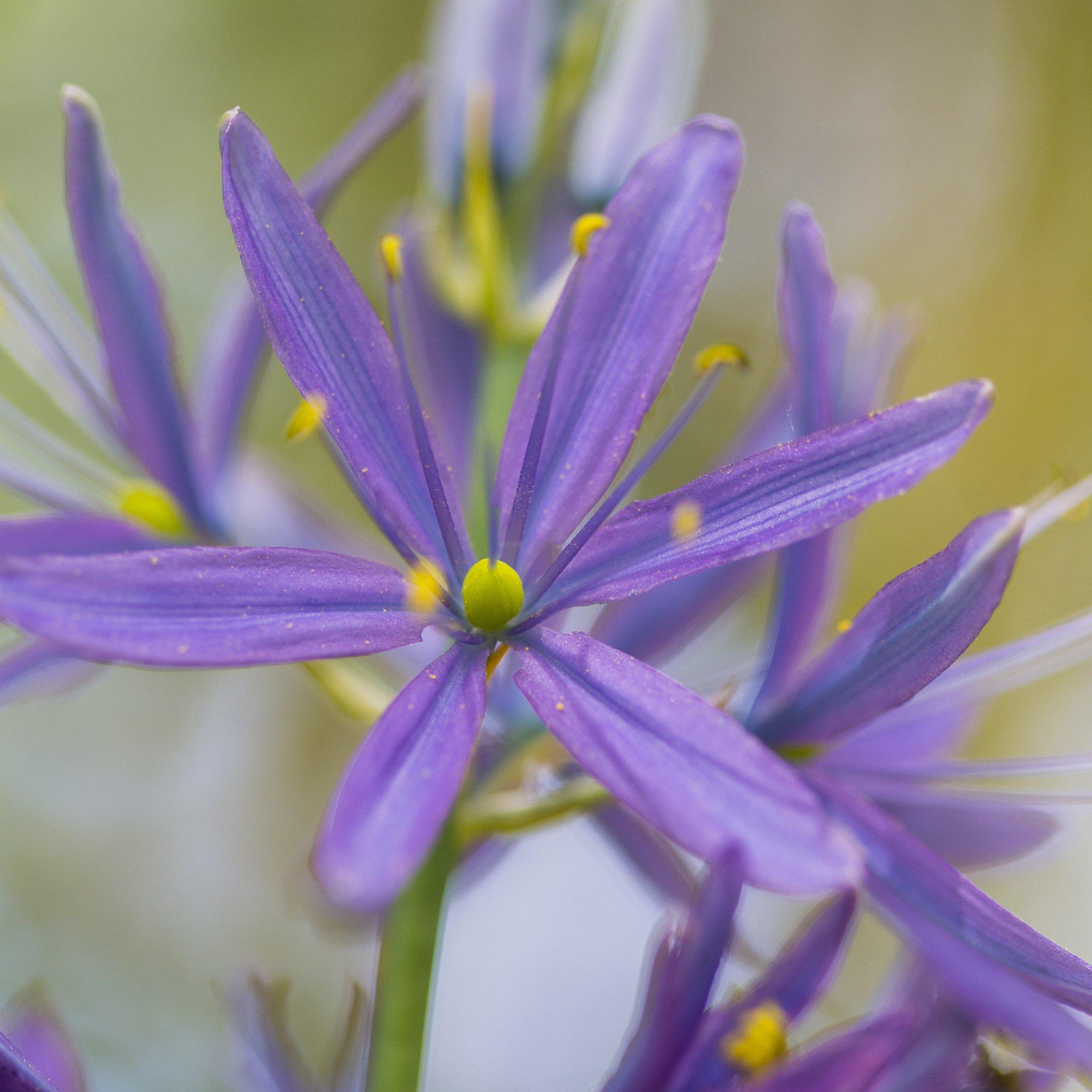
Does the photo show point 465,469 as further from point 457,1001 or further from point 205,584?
point 457,1001

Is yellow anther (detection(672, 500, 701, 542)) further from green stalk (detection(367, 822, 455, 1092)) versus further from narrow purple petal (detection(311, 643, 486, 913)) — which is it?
green stalk (detection(367, 822, 455, 1092))

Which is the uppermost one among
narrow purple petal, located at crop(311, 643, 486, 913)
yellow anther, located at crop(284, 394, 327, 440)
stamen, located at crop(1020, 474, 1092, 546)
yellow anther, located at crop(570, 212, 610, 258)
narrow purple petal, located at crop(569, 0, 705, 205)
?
narrow purple petal, located at crop(569, 0, 705, 205)

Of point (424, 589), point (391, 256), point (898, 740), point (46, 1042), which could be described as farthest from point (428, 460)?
point (46, 1042)

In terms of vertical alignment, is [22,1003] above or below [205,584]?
below

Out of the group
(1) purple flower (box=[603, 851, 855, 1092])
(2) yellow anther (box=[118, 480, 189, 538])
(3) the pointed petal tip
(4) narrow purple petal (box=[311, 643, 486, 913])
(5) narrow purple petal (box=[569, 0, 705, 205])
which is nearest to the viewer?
(4) narrow purple petal (box=[311, 643, 486, 913])

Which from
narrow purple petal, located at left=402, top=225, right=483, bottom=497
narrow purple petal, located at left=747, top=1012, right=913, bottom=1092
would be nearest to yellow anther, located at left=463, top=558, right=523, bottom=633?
narrow purple petal, located at left=747, top=1012, right=913, bottom=1092

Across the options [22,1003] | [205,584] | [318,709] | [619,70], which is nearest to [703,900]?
[205,584]
